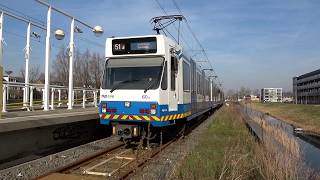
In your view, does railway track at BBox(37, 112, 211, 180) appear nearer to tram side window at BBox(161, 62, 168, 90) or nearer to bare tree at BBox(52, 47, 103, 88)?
tram side window at BBox(161, 62, 168, 90)

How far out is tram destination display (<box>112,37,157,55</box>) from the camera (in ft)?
41.8

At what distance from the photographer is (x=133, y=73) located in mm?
12594

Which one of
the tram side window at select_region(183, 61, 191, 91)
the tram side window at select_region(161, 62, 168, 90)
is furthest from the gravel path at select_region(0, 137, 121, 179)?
the tram side window at select_region(183, 61, 191, 91)

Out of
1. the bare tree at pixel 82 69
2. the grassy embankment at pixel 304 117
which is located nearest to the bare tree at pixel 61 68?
the bare tree at pixel 82 69

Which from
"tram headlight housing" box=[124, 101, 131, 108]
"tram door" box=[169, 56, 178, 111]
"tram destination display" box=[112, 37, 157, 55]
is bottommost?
"tram headlight housing" box=[124, 101, 131, 108]

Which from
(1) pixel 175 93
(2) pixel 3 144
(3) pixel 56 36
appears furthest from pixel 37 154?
(3) pixel 56 36

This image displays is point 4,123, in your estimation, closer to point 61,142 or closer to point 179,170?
point 61,142

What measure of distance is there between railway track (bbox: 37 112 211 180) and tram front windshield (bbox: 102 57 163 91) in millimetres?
2057

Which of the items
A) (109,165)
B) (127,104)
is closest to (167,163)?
(109,165)

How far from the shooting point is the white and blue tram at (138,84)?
12172 millimetres

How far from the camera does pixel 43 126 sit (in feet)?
37.7

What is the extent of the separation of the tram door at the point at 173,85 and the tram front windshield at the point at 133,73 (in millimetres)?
643

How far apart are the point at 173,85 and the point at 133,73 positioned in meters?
1.50

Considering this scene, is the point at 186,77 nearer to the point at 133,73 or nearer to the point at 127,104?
the point at 133,73
